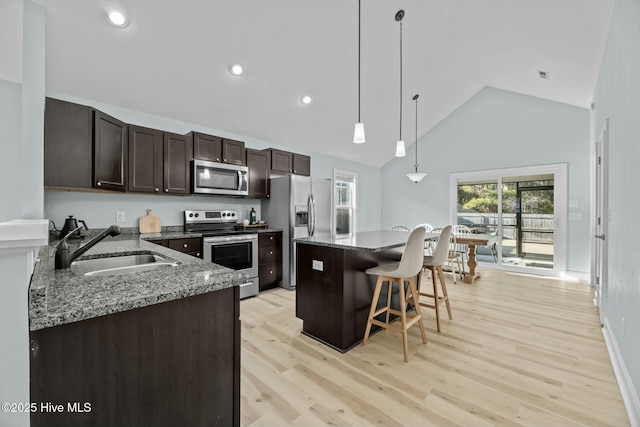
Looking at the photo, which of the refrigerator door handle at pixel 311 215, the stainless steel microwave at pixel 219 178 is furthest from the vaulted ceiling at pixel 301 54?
the refrigerator door handle at pixel 311 215

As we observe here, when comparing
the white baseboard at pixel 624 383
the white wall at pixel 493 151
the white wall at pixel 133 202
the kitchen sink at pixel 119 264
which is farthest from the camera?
the white wall at pixel 493 151

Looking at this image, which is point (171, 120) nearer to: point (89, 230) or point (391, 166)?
point (89, 230)

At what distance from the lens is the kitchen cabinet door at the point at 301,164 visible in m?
4.79

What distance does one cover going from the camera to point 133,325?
93cm

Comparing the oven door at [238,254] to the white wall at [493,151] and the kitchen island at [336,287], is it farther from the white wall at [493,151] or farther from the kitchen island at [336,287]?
the white wall at [493,151]

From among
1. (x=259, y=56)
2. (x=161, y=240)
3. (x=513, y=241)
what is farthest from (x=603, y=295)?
(x=161, y=240)

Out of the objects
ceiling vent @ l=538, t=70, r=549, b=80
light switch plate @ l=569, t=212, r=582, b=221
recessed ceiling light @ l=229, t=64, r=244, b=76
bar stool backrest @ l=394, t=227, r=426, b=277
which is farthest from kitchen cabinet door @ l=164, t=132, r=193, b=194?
light switch plate @ l=569, t=212, r=582, b=221

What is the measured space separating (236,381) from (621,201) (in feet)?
8.76

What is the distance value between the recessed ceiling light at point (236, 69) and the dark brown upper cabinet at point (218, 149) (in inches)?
35.3

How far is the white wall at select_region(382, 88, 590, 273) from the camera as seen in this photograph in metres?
4.61

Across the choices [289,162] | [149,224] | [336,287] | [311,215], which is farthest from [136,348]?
[289,162]

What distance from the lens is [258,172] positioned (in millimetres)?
4238

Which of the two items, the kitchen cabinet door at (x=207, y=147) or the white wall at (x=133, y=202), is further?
the kitchen cabinet door at (x=207, y=147)

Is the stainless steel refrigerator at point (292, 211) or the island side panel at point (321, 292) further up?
the stainless steel refrigerator at point (292, 211)
